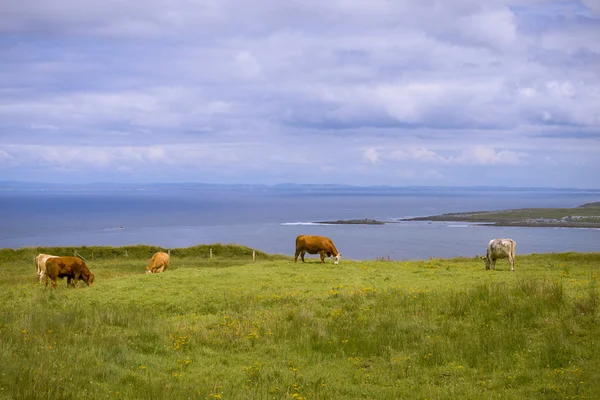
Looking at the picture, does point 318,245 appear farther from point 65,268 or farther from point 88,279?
point 65,268

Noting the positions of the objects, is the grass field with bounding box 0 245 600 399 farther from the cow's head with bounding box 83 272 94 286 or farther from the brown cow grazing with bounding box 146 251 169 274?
the brown cow grazing with bounding box 146 251 169 274

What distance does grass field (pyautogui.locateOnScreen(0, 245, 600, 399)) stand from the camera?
10.0 meters

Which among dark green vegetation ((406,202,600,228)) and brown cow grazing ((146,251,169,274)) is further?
dark green vegetation ((406,202,600,228))

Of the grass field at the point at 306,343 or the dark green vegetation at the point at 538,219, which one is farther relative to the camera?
the dark green vegetation at the point at 538,219

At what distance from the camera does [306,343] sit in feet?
44.0

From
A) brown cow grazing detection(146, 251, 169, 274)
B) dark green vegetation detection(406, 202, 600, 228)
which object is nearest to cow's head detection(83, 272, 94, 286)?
brown cow grazing detection(146, 251, 169, 274)

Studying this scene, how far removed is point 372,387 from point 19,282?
25358 millimetres

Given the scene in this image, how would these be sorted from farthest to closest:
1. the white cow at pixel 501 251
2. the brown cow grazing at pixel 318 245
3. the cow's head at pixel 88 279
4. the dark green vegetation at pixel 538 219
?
the dark green vegetation at pixel 538 219
the brown cow grazing at pixel 318 245
the white cow at pixel 501 251
the cow's head at pixel 88 279

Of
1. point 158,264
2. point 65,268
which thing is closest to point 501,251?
point 158,264

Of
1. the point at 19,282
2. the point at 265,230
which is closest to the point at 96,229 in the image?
the point at 265,230

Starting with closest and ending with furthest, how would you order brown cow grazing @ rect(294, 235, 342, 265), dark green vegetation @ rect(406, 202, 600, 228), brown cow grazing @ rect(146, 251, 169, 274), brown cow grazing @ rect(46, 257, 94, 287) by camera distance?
brown cow grazing @ rect(46, 257, 94, 287), brown cow grazing @ rect(146, 251, 169, 274), brown cow grazing @ rect(294, 235, 342, 265), dark green vegetation @ rect(406, 202, 600, 228)

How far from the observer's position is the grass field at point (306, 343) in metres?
10.0

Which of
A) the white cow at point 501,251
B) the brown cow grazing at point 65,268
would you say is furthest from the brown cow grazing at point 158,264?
the white cow at point 501,251

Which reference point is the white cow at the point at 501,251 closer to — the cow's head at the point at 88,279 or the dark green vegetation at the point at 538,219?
the cow's head at the point at 88,279
